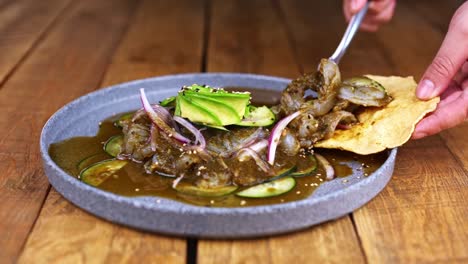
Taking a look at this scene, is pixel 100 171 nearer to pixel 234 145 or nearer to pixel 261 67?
pixel 234 145

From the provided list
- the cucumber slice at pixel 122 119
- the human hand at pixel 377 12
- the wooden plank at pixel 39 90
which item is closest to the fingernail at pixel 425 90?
the cucumber slice at pixel 122 119

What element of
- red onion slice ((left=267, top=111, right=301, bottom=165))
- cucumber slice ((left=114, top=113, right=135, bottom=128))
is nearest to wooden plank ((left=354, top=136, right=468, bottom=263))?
red onion slice ((left=267, top=111, right=301, bottom=165))

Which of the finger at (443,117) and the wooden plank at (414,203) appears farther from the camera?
the finger at (443,117)

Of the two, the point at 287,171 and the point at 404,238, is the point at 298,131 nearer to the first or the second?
the point at 287,171

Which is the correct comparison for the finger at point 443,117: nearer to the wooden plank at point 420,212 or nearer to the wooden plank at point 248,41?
the wooden plank at point 420,212

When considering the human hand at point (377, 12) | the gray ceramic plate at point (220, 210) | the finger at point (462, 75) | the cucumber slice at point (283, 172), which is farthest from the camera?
the human hand at point (377, 12)

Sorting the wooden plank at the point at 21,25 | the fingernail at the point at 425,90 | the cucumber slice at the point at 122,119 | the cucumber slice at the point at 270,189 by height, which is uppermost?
Answer: the fingernail at the point at 425,90

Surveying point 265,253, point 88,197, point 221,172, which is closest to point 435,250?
point 265,253
